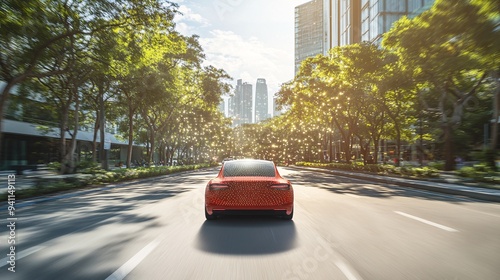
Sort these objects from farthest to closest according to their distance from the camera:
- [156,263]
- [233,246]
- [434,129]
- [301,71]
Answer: [434,129] → [301,71] → [233,246] → [156,263]

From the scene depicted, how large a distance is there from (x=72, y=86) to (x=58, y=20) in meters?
11.2

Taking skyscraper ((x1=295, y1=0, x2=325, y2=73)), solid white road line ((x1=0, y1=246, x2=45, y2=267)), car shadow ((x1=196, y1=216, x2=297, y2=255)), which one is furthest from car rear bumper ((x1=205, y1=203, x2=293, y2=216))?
skyscraper ((x1=295, y1=0, x2=325, y2=73))

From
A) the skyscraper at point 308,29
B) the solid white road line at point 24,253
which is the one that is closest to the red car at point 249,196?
the solid white road line at point 24,253

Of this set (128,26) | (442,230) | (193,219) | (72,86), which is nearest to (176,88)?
(72,86)

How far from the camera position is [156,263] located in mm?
4875

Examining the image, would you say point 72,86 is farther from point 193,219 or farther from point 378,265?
point 378,265

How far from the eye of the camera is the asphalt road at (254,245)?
4.52 meters

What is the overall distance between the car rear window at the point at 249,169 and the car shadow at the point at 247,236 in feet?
3.18

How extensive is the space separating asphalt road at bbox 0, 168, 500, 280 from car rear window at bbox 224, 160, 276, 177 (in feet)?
3.19

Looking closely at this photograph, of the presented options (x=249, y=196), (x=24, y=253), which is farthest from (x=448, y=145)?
(x=24, y=253)

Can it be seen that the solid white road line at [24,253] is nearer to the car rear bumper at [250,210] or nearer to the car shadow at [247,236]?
the car shadow at [247,236]

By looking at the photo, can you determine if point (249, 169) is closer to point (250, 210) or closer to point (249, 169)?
point (249, 169)

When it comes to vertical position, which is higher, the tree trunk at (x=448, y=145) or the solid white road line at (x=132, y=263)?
the tree trunk at (x=448, y=145)

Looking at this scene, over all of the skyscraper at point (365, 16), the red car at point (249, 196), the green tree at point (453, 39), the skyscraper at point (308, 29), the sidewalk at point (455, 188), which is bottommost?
the sidewalk at point (455, 188)
